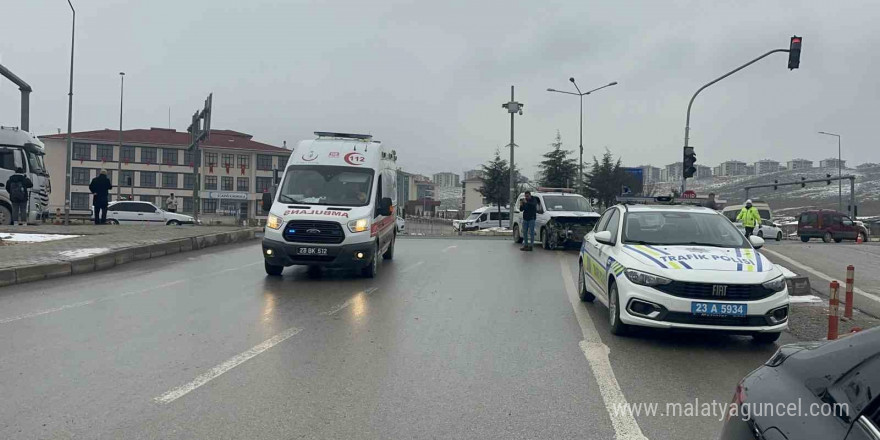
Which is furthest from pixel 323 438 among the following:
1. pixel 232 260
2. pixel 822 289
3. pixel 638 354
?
pixel 232 260

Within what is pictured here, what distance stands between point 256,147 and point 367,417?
7716 centimetres

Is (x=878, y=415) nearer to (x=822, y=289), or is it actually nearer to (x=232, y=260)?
(x=822, y=289)

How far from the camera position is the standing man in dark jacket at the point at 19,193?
2214 cm

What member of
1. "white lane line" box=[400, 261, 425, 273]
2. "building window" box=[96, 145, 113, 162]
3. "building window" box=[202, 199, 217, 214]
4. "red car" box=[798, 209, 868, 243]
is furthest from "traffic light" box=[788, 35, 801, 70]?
"building window" box=[96, 145, 113, 162]

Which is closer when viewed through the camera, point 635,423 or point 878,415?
point 878,415

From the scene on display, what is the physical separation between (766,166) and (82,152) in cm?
18537

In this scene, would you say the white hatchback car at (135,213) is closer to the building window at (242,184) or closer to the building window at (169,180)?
the building window at (169,180)

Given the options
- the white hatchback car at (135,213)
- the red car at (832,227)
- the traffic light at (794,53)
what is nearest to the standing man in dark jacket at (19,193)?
the white hatchback car at (135,213)

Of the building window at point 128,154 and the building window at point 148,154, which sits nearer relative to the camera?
the building window at point 128,154

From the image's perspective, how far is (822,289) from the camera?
37.1ft

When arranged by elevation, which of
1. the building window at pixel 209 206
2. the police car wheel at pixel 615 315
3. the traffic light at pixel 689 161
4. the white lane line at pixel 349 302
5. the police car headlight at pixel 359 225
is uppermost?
the traffic light at pixel 689 161

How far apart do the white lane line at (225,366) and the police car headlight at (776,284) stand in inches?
193

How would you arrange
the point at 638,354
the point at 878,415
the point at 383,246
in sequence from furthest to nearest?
the point at 383,246
the point at 638,354
the point at 878,415

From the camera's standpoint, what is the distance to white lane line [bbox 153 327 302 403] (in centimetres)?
473
